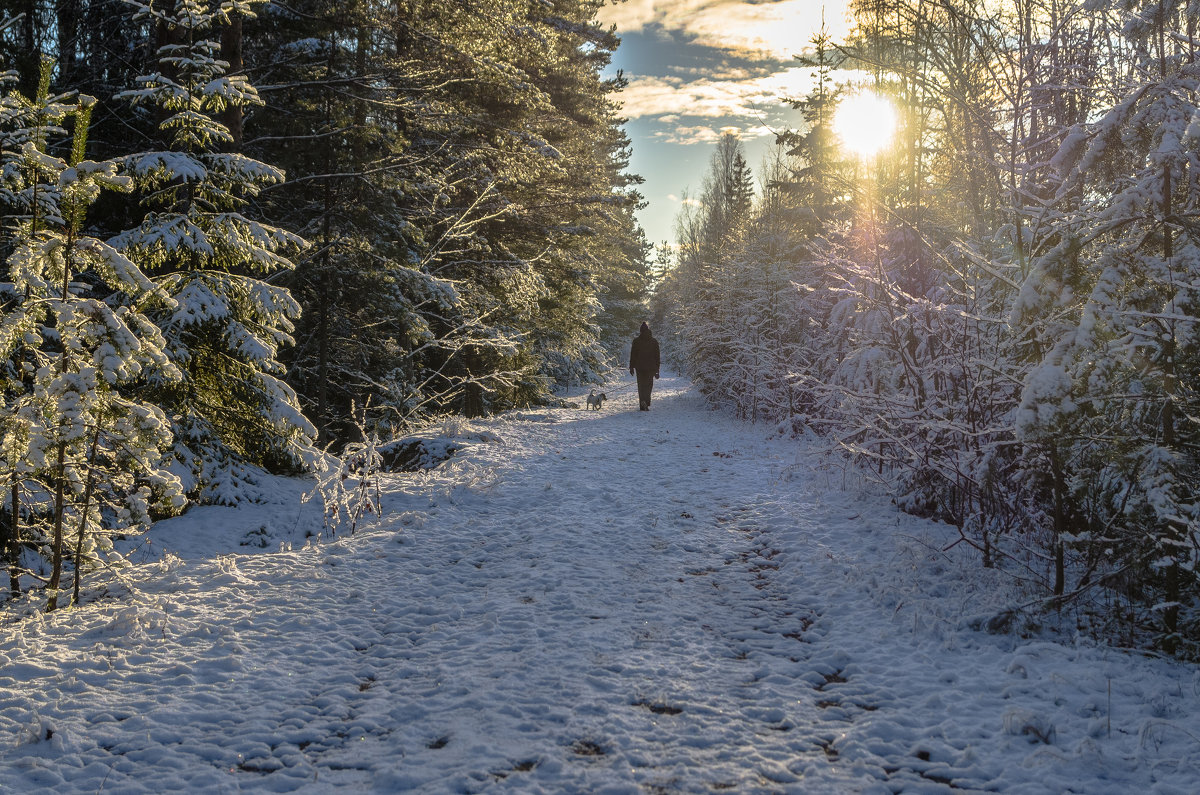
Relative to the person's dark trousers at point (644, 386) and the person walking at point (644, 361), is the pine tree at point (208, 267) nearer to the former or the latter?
the person walking at point (644, 361)

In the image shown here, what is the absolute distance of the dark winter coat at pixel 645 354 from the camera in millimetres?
18781

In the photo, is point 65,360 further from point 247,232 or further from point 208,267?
point 208,267

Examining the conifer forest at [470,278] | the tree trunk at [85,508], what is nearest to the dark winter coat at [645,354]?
the conifer forest at [470,278]

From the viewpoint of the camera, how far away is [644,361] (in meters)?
19.0

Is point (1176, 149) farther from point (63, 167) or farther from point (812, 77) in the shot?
point (812, 77)

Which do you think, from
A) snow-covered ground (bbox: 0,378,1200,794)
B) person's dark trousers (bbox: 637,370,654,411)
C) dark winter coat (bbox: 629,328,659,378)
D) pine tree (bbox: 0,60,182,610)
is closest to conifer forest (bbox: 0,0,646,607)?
pine tree (bbox: 0,60,182,610)

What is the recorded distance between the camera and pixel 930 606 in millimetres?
4648

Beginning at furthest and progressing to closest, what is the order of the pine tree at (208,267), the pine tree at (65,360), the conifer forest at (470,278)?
1. the pine tree at (208,267)
2. the pine tree at (65,360)
3. the conifer forest at (470,278)

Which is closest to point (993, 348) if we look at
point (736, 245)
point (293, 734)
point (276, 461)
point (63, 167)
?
point (293, 734)

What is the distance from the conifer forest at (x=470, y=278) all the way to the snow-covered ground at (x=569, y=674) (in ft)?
2.48

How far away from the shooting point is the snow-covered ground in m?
2.88

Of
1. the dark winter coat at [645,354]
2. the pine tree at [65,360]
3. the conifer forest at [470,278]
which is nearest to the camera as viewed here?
the conifer forest at [470,278]

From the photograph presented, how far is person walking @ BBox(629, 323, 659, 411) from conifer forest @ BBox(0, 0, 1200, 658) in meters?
5.98

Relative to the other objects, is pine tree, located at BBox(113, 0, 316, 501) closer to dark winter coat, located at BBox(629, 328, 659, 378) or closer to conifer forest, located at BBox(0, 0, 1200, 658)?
conifer forest, located at BBox(0, 0, 1200, 658)
